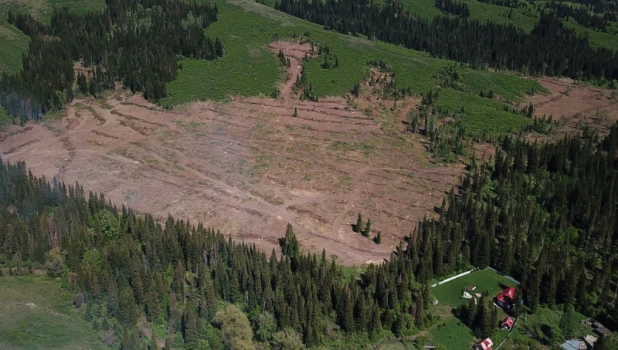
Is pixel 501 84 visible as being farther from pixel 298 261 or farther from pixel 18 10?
pixel 18 10

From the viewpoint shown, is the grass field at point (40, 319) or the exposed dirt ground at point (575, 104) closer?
the grass field at point (40, 319)

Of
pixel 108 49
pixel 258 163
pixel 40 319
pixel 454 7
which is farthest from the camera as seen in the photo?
pixel 454 7

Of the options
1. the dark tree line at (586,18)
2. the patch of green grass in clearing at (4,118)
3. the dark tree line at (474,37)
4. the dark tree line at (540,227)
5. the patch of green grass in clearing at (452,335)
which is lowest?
the patch of green grass in clearing at (452,335)

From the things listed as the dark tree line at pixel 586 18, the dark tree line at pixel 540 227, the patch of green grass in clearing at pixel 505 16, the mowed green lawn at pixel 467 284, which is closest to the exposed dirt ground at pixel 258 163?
the dark tree line at pixel 540 227

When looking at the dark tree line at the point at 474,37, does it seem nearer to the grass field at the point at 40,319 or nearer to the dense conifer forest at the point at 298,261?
the dense conifer forest at the point at 298,261

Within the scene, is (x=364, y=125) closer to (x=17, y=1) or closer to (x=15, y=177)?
(x=15, y=177)

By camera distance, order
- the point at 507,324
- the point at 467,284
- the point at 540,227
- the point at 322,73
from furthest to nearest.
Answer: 1. the point at 322,73
2. the point at 540,227
3. the point at 467,284
4. the point at 507,324

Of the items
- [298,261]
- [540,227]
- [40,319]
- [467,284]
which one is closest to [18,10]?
[40,319]
